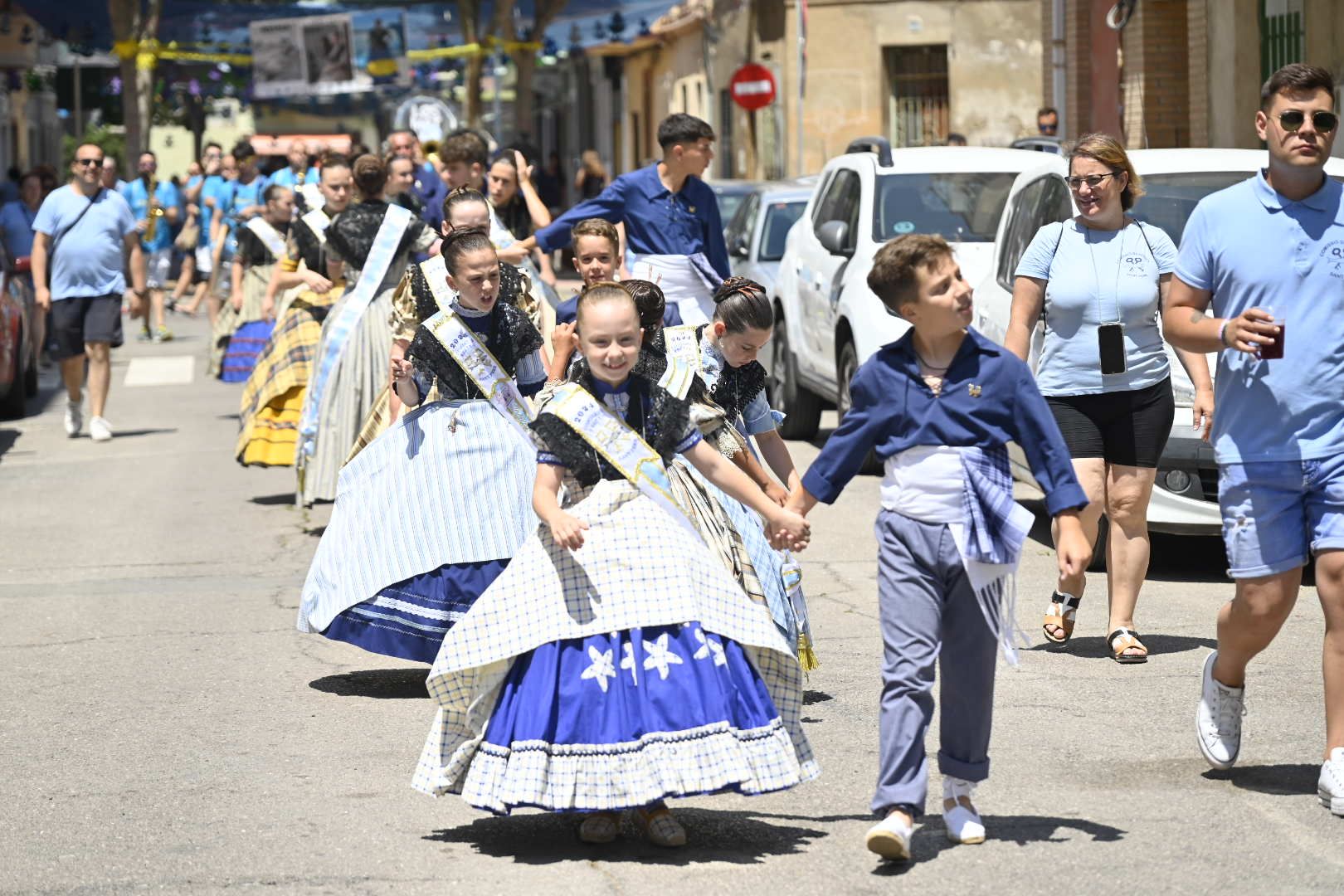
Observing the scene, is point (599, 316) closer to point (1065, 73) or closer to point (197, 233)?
point (1065, 73)

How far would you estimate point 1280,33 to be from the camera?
17.9 meters

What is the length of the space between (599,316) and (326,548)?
2.27 metres

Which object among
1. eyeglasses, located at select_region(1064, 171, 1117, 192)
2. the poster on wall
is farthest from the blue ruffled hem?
the poster on wall

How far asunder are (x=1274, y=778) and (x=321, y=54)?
3849cm

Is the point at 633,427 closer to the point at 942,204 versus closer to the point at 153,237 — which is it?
the point at 942,204

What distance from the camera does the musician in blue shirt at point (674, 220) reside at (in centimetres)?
951

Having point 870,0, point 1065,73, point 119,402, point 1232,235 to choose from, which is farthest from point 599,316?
point 870,0

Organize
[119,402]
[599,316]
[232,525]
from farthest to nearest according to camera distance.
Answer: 1. [119,402]
2. [232,525]
3. [599,316]

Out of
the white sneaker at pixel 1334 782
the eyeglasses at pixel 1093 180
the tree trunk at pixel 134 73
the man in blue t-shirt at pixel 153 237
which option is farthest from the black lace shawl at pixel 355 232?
the tree trunk at pixel 134 73

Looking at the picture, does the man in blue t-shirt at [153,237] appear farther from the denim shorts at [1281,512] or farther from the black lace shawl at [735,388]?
the denim shorts at [1281,512]

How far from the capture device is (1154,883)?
5078 mm

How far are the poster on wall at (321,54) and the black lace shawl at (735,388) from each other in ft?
116

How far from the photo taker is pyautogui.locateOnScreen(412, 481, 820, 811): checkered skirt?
516 centimetres

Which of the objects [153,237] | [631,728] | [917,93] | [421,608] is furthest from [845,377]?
[917,93]
